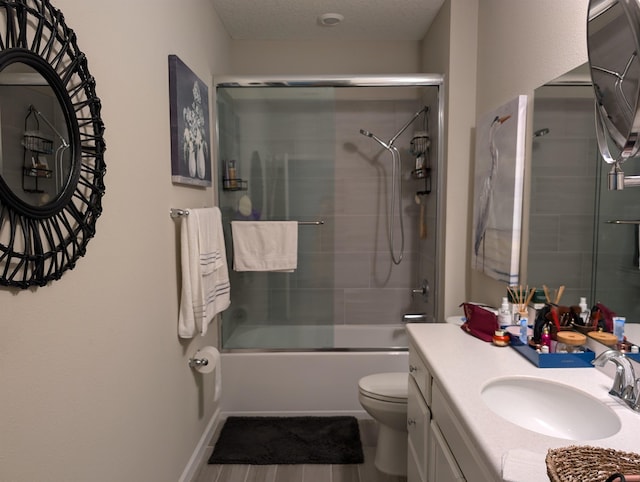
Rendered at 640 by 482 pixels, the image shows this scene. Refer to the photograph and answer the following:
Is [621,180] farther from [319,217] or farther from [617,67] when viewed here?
[319,217]

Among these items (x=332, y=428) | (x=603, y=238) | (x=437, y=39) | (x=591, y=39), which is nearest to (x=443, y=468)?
(x=603, y=238)

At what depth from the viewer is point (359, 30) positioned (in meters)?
3.09

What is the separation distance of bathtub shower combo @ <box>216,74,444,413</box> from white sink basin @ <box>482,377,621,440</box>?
4.71 ft

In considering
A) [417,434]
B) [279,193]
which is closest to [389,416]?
[417,434]

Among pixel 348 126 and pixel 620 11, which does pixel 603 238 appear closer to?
pixel 620 11

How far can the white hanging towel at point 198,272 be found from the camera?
2002 millimetres

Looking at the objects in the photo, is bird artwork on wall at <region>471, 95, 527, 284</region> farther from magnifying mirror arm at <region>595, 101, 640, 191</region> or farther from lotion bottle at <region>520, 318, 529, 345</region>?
magnifying mirror arm at <region>595, 101, 640, 191</region>

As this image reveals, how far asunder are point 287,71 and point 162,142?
5.81 feet

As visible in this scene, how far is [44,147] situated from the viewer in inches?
40.9

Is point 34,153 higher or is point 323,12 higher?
point 323,12

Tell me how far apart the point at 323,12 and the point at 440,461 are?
2.57m

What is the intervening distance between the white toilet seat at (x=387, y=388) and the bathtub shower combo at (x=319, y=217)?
1.57 ft

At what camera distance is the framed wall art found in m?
1.94

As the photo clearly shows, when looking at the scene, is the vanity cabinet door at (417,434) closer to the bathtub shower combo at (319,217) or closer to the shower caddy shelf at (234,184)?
the bathtub shower combo at (319,217)
